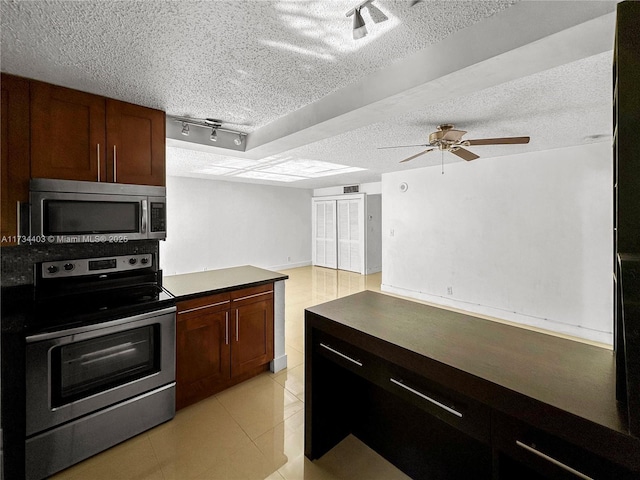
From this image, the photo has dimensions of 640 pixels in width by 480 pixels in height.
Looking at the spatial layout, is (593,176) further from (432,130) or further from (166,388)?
(166,388)

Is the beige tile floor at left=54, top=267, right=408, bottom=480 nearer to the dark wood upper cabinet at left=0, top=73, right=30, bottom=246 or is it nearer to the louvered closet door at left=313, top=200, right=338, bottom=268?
the dark wood upper cabinet at left=0, top=73, right=30, bottom=246

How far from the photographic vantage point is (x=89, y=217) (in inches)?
80.2

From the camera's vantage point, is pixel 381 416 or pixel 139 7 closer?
pixel 139 7

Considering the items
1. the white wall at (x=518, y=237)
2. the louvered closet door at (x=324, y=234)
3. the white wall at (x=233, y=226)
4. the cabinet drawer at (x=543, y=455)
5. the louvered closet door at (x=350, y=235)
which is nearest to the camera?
the cabinet drawer at (x=543, y=455)

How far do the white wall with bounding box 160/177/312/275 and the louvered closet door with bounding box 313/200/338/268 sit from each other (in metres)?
0.25

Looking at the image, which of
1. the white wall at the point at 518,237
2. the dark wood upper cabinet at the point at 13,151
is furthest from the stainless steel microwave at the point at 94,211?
the white wall at the point at 518,237

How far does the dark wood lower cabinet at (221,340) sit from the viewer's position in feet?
7.44

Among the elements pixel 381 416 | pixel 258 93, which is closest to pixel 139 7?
pixel 258 93

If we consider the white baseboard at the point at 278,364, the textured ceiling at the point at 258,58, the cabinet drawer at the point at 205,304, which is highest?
the textured ceiling at the point at 258,58

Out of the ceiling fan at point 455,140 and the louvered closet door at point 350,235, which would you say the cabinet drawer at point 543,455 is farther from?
the louvered closet door at point 350,235

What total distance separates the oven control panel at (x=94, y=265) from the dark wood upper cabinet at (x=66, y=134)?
60 cm

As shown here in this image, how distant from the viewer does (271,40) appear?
1547 mm

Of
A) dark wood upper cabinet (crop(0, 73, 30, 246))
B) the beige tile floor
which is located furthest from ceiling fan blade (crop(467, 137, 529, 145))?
dark wood upper cabinet (crop(0, 73, 30, 246))

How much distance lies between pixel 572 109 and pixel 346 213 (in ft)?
18.7
